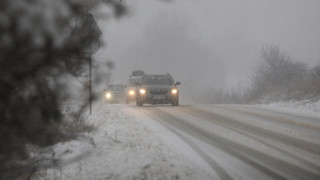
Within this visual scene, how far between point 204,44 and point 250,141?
56566mm

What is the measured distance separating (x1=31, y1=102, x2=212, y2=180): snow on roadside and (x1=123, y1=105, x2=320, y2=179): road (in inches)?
22.4

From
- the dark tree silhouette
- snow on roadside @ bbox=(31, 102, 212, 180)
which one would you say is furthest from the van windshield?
the dark tree silhouette

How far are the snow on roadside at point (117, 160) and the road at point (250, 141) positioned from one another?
568mm

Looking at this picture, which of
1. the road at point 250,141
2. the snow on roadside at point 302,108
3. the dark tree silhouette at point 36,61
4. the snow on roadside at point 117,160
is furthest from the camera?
the snow on roadside at point 302,108

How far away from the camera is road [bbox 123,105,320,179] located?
24.5ft

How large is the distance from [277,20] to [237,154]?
7014 centimetres

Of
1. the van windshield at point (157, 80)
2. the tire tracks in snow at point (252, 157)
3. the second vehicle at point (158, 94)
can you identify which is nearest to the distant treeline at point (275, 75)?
the van windshield at point (157, 80)

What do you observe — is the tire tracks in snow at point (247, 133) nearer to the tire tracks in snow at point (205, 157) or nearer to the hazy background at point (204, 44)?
the tire tracks in snow at point (205, 157)

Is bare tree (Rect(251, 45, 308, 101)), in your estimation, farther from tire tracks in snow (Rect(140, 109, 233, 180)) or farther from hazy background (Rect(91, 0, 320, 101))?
tire tracks in snow (Rect(140, 109, 233, 180))

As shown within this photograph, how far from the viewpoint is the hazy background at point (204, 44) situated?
2361 inches

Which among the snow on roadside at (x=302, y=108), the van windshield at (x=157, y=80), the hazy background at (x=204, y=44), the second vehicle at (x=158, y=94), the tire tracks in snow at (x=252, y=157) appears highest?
the hazy background at (x=204, y=44)

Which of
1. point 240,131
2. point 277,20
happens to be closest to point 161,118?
point 240,131

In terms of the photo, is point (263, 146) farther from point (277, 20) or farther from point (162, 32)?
point (277, 20)

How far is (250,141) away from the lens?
33.6 feet
